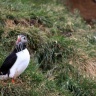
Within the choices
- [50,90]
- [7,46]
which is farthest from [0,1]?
[50,90]

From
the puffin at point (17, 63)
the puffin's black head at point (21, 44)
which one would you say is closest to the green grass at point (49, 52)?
the puffin at point (17, 63)

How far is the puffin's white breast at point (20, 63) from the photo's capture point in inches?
236

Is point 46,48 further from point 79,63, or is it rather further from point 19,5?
point 19,5

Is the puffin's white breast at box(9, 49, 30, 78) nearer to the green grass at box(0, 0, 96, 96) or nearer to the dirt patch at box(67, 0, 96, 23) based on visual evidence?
the green grass at box(0, 0, 96, 96)

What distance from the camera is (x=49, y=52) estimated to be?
27.0ft

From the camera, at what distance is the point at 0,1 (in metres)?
9.64

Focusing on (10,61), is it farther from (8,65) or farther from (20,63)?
(20,63)

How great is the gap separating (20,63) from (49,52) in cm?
224

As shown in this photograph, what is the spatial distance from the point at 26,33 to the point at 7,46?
45cm

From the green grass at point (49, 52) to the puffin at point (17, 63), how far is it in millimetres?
145

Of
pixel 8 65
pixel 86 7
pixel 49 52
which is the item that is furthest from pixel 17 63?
pixel 86 7

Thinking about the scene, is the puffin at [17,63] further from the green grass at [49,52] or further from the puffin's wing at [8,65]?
the green grass at [49,52]

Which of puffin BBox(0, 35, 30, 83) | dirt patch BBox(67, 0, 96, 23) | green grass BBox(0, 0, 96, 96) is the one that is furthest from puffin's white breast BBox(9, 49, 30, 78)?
dirt patch BBox(67, 0, 96, 23)

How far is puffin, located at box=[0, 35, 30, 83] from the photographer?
19.7 feet
